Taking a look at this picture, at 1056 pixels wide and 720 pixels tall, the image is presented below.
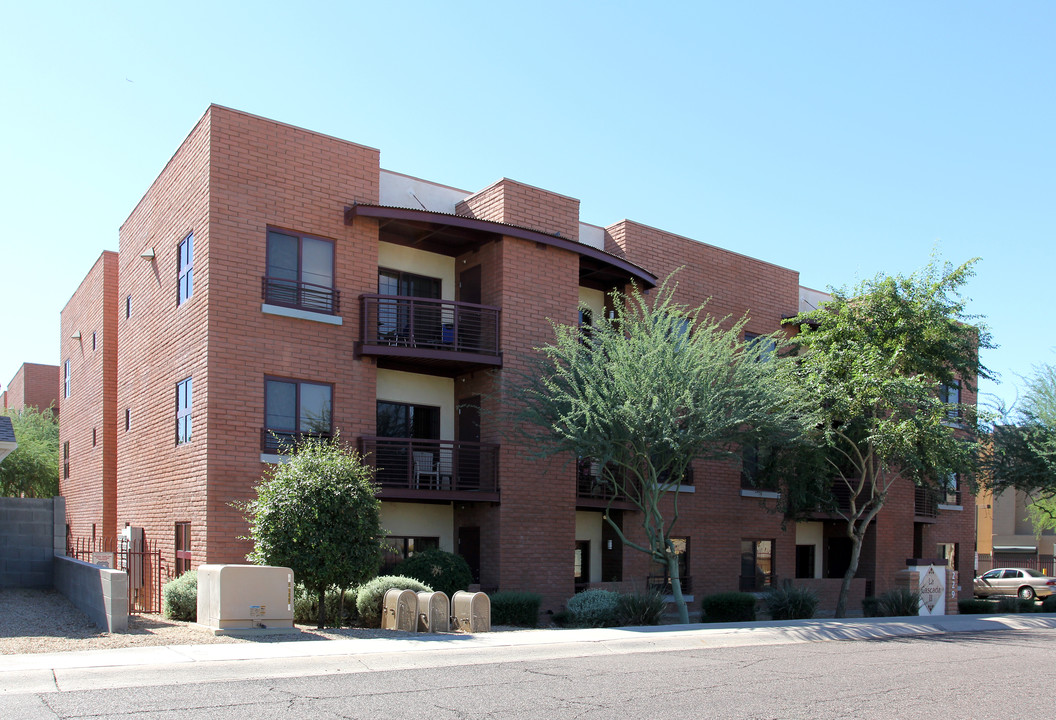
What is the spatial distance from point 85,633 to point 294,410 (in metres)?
6.99

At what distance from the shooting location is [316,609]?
17.9 m

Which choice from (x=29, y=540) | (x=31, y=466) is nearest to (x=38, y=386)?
(x=31, y=466)

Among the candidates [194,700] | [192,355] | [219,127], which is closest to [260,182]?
[219,127]

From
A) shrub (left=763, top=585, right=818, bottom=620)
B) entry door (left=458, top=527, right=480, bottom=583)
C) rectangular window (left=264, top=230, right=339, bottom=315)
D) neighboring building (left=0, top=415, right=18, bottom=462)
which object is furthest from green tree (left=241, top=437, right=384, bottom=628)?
shrub (left=763, top=585, right=818, bottom=620)

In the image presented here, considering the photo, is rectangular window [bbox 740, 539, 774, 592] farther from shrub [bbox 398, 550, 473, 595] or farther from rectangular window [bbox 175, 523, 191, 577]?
rectangular window [bbox 175, 523, 191, 577]

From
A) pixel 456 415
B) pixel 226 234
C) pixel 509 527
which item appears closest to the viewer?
pixel 226 234

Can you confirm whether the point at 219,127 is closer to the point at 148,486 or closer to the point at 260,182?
the point at 260,182

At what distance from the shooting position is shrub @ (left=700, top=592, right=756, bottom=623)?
23484mm

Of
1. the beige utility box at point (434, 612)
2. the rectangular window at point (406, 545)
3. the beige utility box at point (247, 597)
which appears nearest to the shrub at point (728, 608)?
the rectangular window at point (406, 545)

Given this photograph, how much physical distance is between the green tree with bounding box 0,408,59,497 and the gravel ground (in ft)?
69.5

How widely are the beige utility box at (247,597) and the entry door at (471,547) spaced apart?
7.89m

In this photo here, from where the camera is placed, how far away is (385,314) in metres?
23.1

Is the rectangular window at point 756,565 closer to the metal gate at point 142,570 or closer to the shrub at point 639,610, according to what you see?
the shrub at point 639,610

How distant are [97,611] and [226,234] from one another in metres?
8.12
